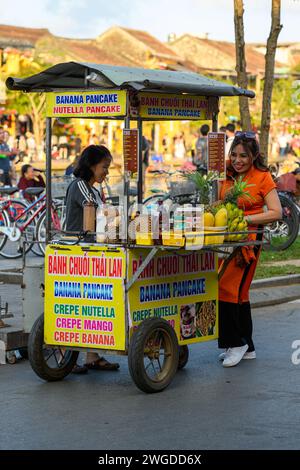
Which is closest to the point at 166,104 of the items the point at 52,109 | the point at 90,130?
the point at 52,109

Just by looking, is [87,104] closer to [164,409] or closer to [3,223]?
[164,409]

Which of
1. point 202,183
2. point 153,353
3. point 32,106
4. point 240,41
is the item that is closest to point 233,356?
point 153,353

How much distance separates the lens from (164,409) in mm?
6742

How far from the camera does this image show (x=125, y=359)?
8539 mm

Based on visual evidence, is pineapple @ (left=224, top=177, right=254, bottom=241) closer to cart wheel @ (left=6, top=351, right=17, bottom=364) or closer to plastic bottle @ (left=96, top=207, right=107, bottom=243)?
plastic bottle @ (left=96, top=207, right=107, bottom=243)

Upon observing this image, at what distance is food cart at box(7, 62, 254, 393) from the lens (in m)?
7.23

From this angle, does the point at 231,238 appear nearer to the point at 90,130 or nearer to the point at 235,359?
the point at 235,359

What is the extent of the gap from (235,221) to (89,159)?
116cm

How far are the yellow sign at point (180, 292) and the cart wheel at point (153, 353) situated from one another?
16cm

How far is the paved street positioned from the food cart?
8.3 inches

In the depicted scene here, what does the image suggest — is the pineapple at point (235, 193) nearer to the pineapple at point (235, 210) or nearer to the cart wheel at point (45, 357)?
the pineapple at point (235, 210)

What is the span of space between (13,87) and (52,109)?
1.06ft

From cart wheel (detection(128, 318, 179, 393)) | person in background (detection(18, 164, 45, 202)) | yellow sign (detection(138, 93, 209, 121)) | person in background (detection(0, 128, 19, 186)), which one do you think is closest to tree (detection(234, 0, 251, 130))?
person in background (detection(18, 164, 45, 202))

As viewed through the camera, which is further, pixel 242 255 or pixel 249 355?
pixel 249 355
